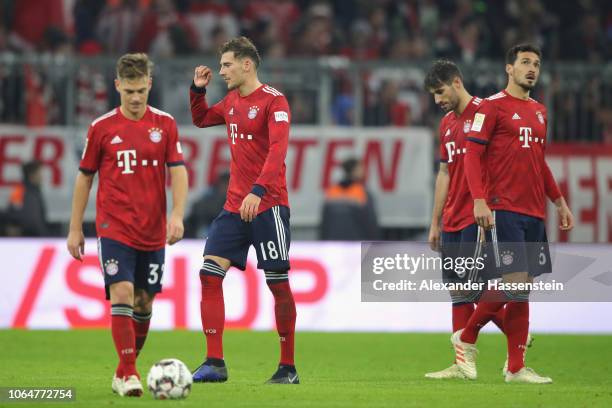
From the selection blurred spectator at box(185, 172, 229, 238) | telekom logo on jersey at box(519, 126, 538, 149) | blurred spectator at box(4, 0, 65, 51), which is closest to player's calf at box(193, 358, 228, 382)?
telekom logo on jersey at box(519, 126, 538, 149)

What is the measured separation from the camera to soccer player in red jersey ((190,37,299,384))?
370 inches

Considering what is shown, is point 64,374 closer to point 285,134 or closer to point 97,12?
point 285,134

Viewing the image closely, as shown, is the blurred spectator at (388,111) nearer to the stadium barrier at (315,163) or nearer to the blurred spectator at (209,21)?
the stadium barrier at (315,163)

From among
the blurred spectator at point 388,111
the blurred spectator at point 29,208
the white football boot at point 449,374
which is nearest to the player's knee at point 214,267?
the white football boot at point 449,374

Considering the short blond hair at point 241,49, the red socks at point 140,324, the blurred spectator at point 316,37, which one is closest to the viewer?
the red socks at point 140,324

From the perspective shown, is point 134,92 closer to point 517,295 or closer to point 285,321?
point 285,321

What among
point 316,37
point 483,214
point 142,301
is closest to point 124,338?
point 142,301

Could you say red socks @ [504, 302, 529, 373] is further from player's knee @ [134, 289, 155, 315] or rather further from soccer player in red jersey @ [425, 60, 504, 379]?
player's knee @ [134, 289, 155, 315]

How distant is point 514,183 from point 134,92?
2.91 meters

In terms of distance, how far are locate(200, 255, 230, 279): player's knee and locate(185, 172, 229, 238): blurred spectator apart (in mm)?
7223

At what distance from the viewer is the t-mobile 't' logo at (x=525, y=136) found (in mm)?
9805

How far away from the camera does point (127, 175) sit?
8.79 m

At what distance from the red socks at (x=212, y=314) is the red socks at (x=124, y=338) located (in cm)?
86

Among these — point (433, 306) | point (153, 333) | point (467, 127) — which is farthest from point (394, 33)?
point (467, 127)
